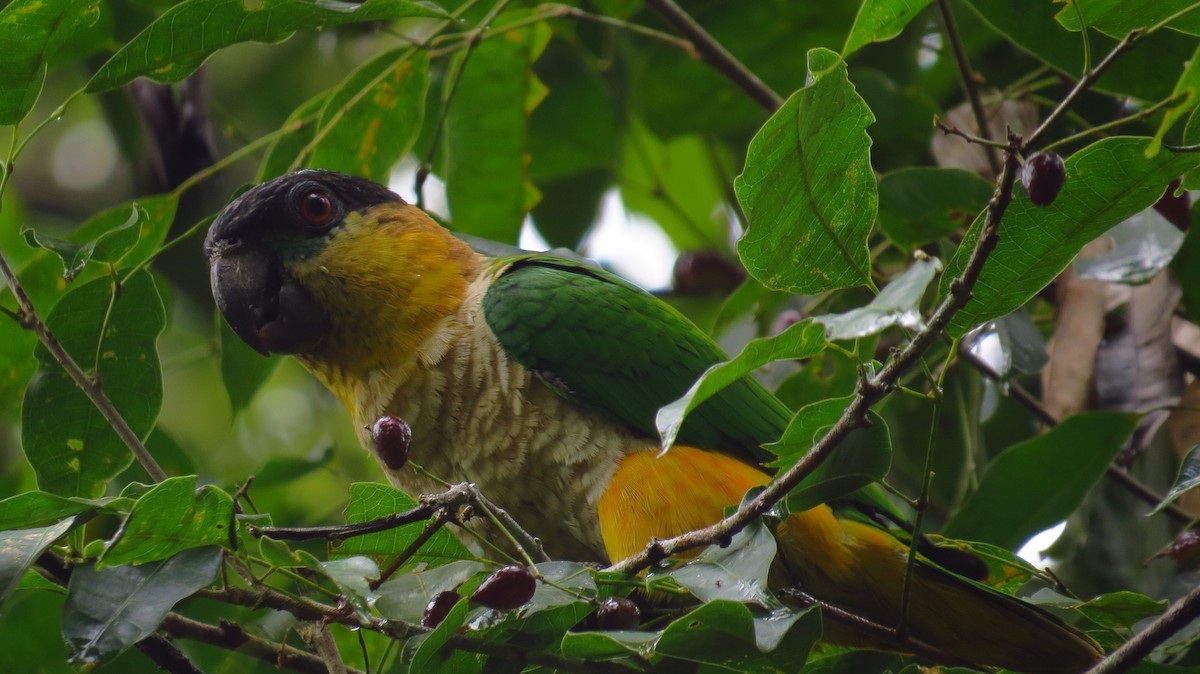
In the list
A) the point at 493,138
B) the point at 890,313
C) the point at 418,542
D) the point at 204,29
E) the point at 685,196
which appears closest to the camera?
the point at 890,313

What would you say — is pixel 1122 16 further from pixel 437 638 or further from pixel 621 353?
pixel 437 638

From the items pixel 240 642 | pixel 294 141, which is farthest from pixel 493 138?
pixel 240 642

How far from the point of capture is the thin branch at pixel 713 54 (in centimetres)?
313

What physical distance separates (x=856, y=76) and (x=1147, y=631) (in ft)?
6.90

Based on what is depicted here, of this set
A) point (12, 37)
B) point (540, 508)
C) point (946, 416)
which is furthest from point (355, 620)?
point (946, 416)

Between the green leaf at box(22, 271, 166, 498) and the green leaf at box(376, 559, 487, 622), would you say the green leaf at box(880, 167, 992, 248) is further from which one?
the green leaf at box(22, 271, 166, 498)

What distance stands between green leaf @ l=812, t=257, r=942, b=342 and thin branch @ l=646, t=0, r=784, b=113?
6.18 feet

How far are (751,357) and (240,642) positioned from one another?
109cm

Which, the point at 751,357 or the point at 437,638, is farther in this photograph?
the point at 437,638

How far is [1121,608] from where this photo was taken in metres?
1.99

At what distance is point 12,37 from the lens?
198 centimetres

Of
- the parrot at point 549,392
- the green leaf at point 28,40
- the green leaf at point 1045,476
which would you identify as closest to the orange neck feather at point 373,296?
the parrot at point 549,392

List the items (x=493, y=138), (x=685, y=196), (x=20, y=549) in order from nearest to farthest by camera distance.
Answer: (x=20, y=549) → (x=493, y=138) → (x=685, y=196)

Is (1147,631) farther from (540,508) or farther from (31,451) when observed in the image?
(31,451)
